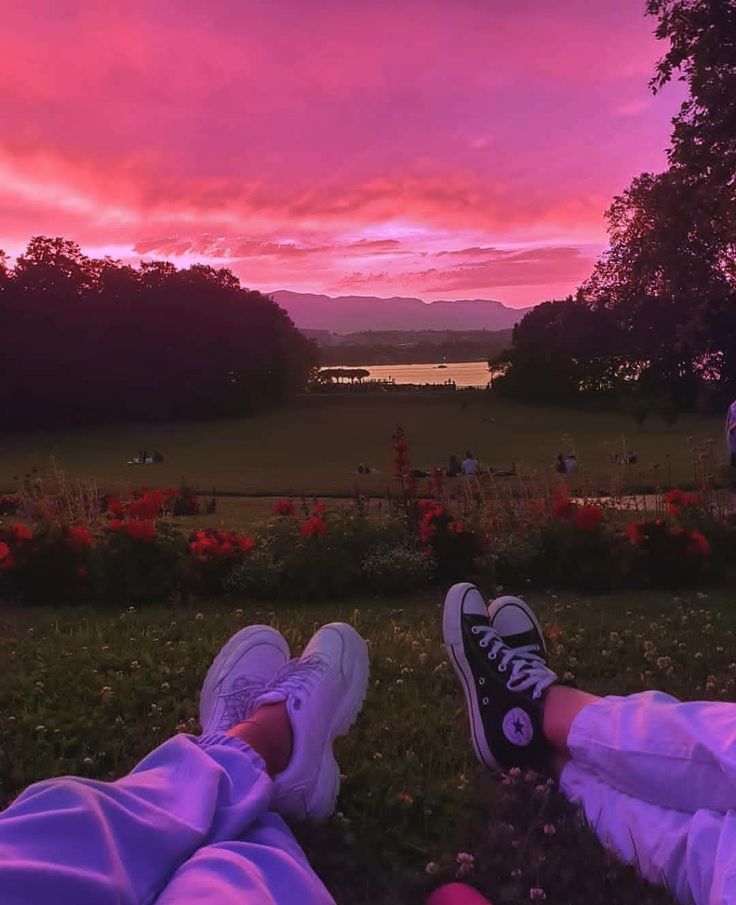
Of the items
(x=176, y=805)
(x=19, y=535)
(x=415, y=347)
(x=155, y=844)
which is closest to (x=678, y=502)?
(x=19, y=535)

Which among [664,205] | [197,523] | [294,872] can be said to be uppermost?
[664,205]

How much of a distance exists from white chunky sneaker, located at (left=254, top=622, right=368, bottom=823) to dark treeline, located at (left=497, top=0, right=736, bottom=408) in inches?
450

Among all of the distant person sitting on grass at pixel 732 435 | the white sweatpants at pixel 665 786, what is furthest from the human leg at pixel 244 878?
the distant person sitting on grass at pixel 732 435

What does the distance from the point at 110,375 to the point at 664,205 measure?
27.7m

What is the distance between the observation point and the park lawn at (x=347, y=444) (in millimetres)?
15065

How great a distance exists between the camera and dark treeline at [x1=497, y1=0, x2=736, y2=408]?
11.4m

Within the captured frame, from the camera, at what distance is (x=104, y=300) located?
118ft

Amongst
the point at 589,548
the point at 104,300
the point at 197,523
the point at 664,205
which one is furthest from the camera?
the point at 104,300

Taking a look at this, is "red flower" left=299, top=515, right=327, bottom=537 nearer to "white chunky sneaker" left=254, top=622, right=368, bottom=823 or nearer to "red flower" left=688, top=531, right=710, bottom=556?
"red flower" left=688, top=531, right=710, bottom=556

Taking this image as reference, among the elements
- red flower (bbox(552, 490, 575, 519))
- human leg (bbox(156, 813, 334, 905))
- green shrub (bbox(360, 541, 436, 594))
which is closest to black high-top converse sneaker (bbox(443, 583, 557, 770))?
human leg (bbox(156, 813, 334, 905))

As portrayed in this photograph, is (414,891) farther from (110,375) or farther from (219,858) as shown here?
(110,375)

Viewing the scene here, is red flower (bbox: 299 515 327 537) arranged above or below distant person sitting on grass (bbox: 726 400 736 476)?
below

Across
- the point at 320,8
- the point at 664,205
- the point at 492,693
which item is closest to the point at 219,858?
the point at 492,693

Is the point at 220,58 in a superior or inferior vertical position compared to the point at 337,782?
superior
